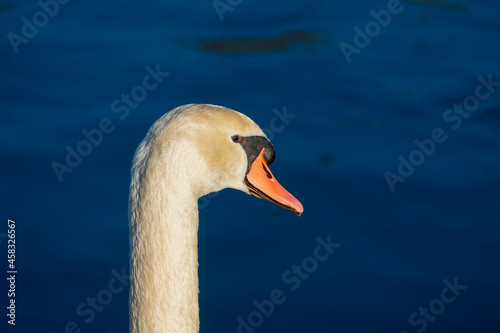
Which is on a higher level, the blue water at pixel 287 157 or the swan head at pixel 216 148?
the swan head at pixel 216 148

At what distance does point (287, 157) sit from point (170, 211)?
12.5 ft

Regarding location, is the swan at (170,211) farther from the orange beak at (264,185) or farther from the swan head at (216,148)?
the orange beak at (264,185)

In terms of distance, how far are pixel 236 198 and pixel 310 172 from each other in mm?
695

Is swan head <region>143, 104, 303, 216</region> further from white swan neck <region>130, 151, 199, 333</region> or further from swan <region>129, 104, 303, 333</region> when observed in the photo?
white swan neck <region>130, 151, 199, 333</region>

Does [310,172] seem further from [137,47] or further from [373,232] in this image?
[137,47]

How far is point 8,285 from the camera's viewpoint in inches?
253

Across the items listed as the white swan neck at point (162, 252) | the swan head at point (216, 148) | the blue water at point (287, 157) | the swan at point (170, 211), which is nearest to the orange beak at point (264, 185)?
the swan head at point (216, 148)

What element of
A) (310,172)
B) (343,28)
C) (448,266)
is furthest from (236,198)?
(343,28)

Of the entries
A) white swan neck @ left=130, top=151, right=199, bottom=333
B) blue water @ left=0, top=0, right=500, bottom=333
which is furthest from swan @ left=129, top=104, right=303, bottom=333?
blue water @ left=0, top=0, right=500, bottom=333

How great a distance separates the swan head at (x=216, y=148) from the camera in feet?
12.1

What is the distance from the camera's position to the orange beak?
4.25 m

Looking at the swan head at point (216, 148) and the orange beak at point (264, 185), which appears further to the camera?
the orange beak at point (264, 185)

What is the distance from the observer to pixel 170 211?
3600mm

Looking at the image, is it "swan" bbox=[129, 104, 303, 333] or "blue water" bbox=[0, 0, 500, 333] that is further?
"blue water" bbox=[0, 0, 500, 333]
